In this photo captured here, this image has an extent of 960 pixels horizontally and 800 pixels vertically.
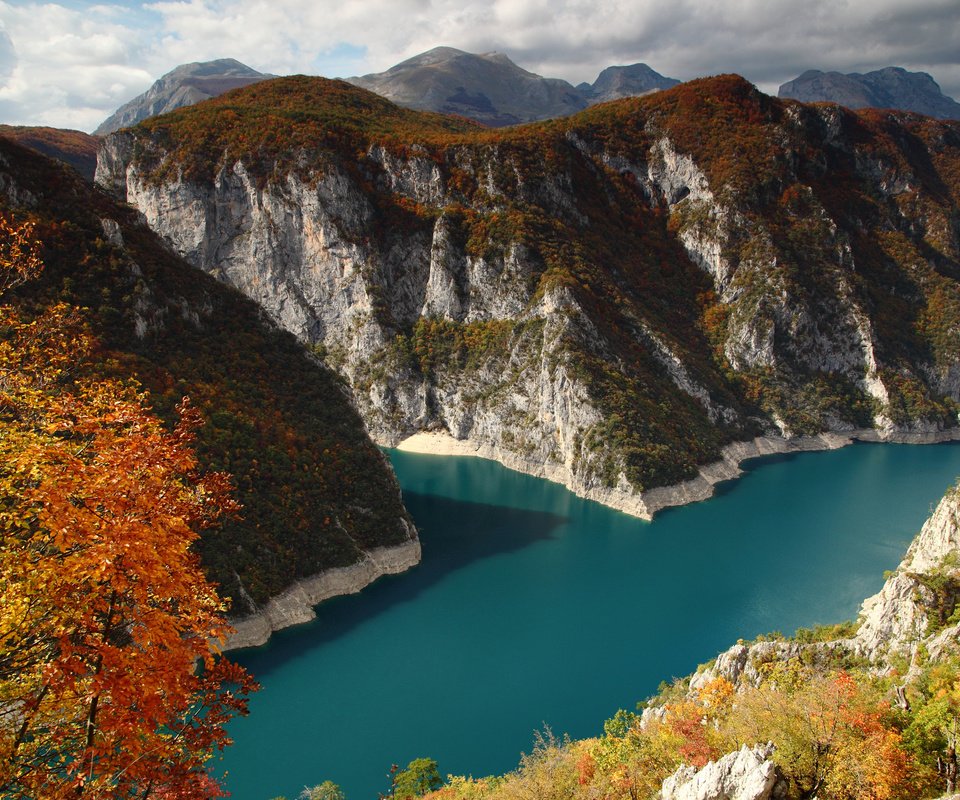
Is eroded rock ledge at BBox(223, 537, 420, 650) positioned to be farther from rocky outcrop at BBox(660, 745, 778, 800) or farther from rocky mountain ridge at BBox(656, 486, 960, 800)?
rocky outcrop at BBox(660, 745, 778, 800)

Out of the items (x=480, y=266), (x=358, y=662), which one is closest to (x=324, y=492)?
(x=358, y=662)

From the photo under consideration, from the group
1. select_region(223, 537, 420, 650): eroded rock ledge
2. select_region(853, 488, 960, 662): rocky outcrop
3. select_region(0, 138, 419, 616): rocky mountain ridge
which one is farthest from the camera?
select_region(0, 138, 419, 616): rocky mountain ridge

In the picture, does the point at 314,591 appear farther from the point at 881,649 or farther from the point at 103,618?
the point at 103,618

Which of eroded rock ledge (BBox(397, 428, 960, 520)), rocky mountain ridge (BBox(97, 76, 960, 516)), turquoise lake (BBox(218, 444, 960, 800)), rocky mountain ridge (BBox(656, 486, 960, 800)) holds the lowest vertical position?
turquoise lake (BBox(218, 444, 960, 800))

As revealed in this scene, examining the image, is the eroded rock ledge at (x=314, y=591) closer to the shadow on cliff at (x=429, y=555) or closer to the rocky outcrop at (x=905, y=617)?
the shadow on cliff at (x=429, y=555)

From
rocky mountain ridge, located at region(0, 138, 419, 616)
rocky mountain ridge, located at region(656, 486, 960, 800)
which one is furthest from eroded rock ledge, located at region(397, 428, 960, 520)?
rocky mountain ridge, located at region(656, 486, 960, 800)
